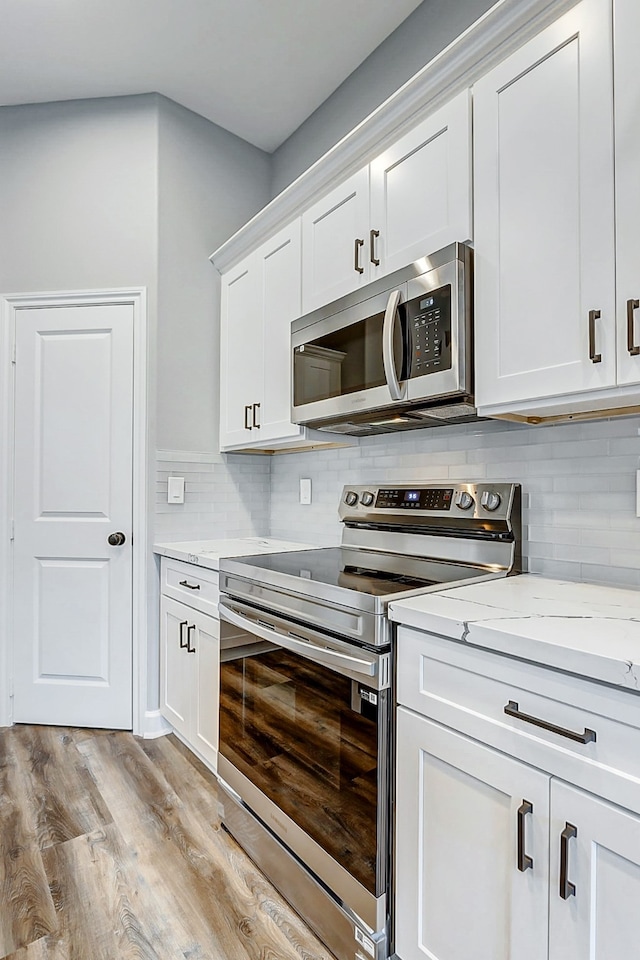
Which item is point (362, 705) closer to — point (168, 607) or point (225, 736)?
point (225, 736)

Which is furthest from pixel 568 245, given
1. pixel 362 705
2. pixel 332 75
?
pixel 332 75

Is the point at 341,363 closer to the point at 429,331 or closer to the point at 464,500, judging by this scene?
the point at 429,331

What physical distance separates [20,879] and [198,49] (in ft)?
10.8

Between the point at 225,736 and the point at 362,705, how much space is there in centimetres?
82

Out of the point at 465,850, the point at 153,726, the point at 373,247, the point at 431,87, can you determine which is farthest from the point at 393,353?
the point at 153,726

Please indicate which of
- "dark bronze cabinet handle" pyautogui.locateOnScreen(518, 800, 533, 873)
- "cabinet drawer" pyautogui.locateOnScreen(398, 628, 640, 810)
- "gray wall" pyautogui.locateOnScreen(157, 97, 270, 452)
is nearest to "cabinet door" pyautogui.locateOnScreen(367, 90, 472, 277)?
"cabinet drawer" pyautogui.locateOnScreen(398, 628, 640, 810)

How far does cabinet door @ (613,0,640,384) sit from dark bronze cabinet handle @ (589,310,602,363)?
0.14 ft

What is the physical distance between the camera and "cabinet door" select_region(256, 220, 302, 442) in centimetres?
228

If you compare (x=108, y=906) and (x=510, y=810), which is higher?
(x=510, y=810)

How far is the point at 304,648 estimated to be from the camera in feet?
4.97

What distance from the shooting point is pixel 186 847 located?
1773 millimetres

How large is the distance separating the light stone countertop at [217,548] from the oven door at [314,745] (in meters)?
0.34

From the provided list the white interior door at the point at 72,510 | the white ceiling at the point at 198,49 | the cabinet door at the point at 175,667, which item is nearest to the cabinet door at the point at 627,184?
the white ceiling at the point at 198,49

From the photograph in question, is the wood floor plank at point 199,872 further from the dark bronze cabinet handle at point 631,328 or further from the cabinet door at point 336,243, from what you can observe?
the cabinet door at point 336,243
